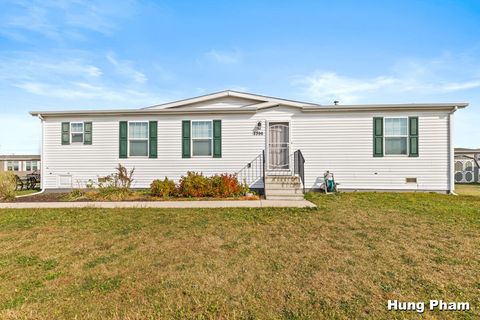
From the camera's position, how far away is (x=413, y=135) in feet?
34.0

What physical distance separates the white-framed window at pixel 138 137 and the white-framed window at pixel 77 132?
221 centimetres

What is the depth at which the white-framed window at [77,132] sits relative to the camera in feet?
37.2

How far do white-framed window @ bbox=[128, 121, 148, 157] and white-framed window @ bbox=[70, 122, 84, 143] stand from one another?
2.21 metres

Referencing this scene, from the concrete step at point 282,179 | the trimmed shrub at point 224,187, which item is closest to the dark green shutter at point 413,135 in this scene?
the concrete step at point 282,179

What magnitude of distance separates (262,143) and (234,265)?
25.5 feet

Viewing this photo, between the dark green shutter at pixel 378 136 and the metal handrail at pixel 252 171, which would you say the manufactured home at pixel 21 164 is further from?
the dark green shutter at pixel 378 136

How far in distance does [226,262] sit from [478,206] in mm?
8084

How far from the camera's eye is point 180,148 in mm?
11086

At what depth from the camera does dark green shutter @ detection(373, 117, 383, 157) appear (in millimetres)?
10484

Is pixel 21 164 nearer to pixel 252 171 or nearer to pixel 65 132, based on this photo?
pixel 65 132

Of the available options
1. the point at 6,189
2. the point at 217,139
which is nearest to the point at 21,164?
the point at 6,189

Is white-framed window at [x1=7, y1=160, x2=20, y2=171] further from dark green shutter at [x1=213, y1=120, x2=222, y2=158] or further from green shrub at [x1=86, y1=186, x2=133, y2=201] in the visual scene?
dark green shutter at [x1=213, y1=120, x2=222, y2=158]

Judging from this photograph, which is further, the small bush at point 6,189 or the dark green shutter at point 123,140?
the dark green shutter at point 123,140

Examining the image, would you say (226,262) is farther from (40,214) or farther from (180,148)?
(180,148)
